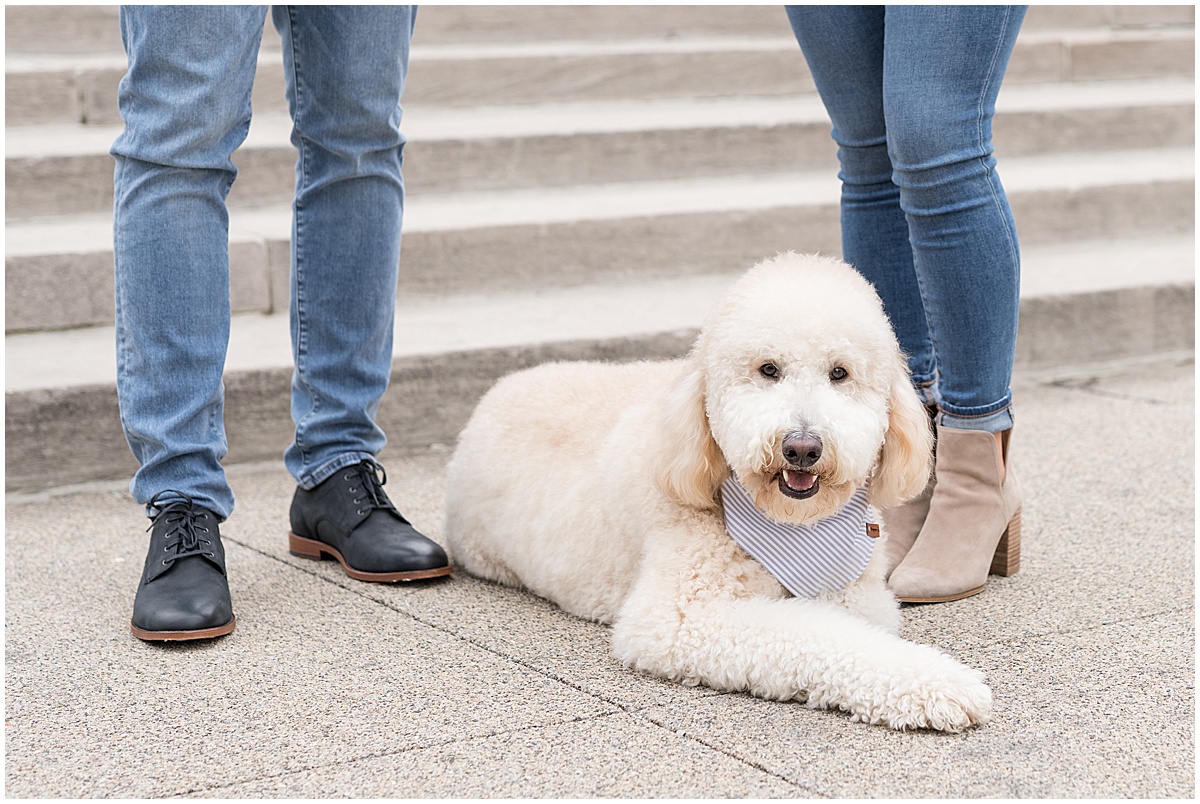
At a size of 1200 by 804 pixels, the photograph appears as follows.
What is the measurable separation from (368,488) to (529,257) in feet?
6.14

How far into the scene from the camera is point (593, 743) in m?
1.94

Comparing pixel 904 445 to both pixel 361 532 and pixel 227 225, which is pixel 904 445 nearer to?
pixel 361 532

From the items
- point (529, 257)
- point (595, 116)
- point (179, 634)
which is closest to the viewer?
point (179, 634)

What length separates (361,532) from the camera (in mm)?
2770

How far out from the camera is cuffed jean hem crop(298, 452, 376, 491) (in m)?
2.87

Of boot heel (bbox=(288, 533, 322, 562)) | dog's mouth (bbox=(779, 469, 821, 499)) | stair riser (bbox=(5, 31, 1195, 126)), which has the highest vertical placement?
stair riser (bbox=(5, 31, 1195, 126))

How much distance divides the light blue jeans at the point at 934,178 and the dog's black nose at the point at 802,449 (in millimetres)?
659

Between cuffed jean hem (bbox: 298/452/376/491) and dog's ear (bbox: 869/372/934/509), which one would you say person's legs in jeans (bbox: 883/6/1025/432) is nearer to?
dog's ear (bbox: 869/372/934/509)

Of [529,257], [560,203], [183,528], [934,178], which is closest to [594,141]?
[560,203]

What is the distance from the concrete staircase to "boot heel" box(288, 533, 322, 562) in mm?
795

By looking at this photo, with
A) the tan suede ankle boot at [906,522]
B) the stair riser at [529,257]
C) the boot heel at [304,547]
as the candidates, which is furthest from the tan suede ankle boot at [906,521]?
the stair riser at [529,257]

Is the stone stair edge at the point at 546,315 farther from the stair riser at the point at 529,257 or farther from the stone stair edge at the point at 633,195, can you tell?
the stone stair edge at the point at 633,195

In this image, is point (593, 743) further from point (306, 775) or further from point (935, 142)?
point (935, 142)

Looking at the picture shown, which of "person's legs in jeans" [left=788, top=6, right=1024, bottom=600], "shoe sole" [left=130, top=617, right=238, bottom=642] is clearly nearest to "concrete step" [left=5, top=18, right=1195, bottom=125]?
"person's legs in jeans" [left=788, top=6, right=1024, bottom=600]
